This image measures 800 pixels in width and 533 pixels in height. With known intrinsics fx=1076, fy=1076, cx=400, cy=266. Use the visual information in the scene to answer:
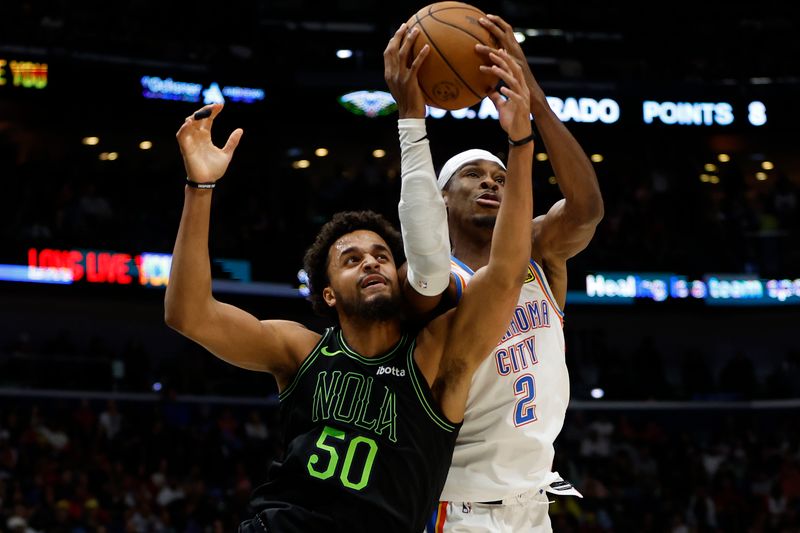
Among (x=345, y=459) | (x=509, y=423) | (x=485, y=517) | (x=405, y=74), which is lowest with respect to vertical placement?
(x=485, y=517)

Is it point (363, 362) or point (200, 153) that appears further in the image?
point (363, 362)

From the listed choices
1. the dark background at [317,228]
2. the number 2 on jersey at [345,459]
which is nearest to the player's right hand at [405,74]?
the number 2 on jersey at [345,459]

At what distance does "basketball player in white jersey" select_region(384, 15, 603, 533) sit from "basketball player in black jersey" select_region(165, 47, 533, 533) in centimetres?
16

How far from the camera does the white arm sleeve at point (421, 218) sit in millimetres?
3910

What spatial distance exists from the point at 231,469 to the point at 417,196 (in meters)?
11.6

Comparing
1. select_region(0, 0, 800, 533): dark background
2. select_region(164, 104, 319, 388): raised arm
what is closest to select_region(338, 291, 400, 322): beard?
select_region(164, 104, 319, 388): raised arm

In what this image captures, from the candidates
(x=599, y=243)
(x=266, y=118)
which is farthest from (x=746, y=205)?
(x=266, y=118)

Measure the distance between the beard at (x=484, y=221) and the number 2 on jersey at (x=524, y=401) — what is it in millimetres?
706

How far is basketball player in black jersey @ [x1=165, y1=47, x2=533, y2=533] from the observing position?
3922 mm

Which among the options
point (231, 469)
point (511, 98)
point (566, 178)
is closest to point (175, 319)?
point (511, 98)

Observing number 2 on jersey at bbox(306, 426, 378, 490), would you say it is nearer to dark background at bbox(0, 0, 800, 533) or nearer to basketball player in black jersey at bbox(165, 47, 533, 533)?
basketball player in black jersey at bbox(165, 47, 533, 533)

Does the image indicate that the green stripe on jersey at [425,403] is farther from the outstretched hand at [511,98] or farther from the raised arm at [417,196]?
the outstretched hand at [511,98]

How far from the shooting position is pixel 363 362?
165 inches

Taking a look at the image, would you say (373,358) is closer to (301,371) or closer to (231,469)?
(301,371)
